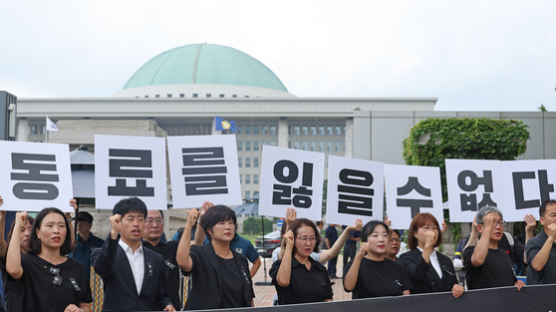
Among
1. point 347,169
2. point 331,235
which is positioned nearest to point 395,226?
point 347,169

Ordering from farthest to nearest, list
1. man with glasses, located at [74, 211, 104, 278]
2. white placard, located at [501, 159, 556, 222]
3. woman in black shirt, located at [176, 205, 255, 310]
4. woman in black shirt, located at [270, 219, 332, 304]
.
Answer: white placard, located at [501, 159, 556, 222], man with glasses, located at [74, 211, 104, 278], woman in black shirt, located at [270, 219, 332, 304], woman in black shirt, located at [176, 205, 255, 310]

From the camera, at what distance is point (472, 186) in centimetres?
686

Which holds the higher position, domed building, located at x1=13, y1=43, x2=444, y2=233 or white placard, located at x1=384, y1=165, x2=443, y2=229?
domed building, located at x1=13, y1=43, x2=444, y2=233

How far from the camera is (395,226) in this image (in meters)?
6.35

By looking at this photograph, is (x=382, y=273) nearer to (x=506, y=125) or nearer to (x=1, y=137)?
(x=1, y=137)

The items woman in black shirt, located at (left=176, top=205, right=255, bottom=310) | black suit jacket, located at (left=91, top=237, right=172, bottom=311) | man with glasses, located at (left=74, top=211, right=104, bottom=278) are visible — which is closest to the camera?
black suit jacket, located at (left=91, top=237, right=172, bottom=311)

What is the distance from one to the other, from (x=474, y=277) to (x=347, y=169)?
190 centimetres

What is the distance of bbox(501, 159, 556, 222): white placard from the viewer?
22.1 ft

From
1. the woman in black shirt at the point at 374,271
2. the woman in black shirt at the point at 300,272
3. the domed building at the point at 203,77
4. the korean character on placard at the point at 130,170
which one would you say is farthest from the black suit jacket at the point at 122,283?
the domed building at the point at 203,77

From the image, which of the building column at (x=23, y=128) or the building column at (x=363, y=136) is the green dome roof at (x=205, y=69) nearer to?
the building column at (x=23, y=128)

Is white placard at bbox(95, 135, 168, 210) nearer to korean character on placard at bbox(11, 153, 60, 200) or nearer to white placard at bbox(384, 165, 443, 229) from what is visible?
korean character on placard at bbox(11, 153, 60, 200)

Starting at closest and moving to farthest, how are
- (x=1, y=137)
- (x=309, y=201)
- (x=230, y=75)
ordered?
(x=309, y=201) → (x=1, y=137) → (x=230, y=75)

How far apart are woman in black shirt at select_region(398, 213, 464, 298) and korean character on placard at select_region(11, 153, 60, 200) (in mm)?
3008

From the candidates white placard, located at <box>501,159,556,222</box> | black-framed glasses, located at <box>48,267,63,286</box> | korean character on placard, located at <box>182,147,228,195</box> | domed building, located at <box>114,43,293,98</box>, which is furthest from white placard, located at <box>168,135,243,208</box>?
domed building, located at <box>114,43,293,98</box>
